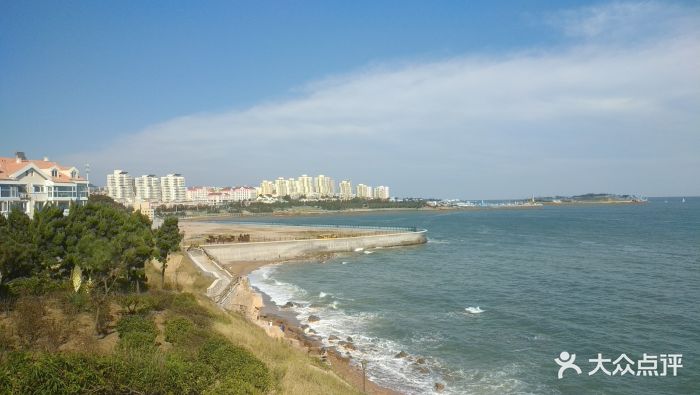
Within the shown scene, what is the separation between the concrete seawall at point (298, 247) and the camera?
2110 inches

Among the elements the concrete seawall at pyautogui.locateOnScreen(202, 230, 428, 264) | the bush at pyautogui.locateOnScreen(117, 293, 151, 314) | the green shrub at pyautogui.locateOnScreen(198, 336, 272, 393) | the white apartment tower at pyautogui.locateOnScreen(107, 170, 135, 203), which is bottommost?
the concrete seawall at pyautogui.locateOnScreen(202, 230, 428, 264)

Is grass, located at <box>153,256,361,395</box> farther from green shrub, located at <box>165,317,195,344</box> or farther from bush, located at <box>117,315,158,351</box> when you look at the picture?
bush, located at <box>117,315,158,351</box>

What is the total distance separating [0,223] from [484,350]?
74.8 ft

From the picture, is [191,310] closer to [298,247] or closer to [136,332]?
[136,332]

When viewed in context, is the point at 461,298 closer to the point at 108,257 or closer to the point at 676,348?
the point at 676,348

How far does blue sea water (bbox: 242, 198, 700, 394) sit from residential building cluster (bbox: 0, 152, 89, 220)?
787 inches

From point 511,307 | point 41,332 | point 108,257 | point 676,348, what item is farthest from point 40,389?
point 511,307

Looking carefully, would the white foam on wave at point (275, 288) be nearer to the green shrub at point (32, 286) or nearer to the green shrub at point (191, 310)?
the green shrub at point (191, 310)

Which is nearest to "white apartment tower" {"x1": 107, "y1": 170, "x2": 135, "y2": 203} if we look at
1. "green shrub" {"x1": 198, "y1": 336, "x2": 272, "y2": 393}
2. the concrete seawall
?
the concrete seawall

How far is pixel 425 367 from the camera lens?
2120 cm

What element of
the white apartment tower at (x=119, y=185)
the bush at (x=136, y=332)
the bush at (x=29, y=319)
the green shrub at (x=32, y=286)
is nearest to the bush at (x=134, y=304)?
the bush at (x=136, y=332)

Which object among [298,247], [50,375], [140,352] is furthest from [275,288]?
[50,375]

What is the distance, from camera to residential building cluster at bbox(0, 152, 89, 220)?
38.4 metres

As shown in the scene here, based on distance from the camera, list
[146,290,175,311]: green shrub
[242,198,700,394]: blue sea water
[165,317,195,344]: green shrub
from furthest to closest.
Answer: [242,198,700,394]: blue sea water → [146,290,175,311]: green shrub → [165,317,195,344]: green shrub
